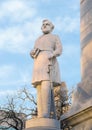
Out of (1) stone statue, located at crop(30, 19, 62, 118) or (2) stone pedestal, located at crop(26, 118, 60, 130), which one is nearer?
(2) stone pedestal, located at crop(26, 118, 60, 130)

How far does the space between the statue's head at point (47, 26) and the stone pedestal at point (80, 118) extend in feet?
7.94

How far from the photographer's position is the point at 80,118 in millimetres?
6086

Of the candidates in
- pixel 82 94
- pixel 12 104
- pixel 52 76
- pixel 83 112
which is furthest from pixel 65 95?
pixel 12 104

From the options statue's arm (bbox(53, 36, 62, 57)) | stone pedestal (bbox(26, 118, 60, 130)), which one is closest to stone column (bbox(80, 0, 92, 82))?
statue's arm (bbox(53, 36, 62, 57))

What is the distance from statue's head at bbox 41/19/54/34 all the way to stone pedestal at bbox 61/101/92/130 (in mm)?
2420

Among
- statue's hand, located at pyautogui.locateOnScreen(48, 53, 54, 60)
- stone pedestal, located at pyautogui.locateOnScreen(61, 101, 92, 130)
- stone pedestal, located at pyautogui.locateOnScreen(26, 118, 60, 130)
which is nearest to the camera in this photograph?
stone pedestal, located at pyautogui.locateOnScreen(61, 101, 92, 130)

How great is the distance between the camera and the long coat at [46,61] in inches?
296

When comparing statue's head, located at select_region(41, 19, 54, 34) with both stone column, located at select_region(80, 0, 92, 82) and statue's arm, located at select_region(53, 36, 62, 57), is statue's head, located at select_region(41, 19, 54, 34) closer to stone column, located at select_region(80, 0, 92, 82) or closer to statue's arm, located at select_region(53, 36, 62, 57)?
statue's arm, located at select_region(53, 36, 62, 57)


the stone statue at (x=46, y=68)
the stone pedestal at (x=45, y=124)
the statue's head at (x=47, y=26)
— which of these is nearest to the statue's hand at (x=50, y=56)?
the stone statue at (x=46, y=68)

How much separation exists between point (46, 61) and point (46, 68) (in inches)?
6.9

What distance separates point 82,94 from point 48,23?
2381 mm

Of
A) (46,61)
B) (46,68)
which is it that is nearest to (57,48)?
(46,61)

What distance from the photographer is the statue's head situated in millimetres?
8156

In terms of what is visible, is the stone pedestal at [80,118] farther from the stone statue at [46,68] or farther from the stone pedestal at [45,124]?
the stone statue at [46,68]
